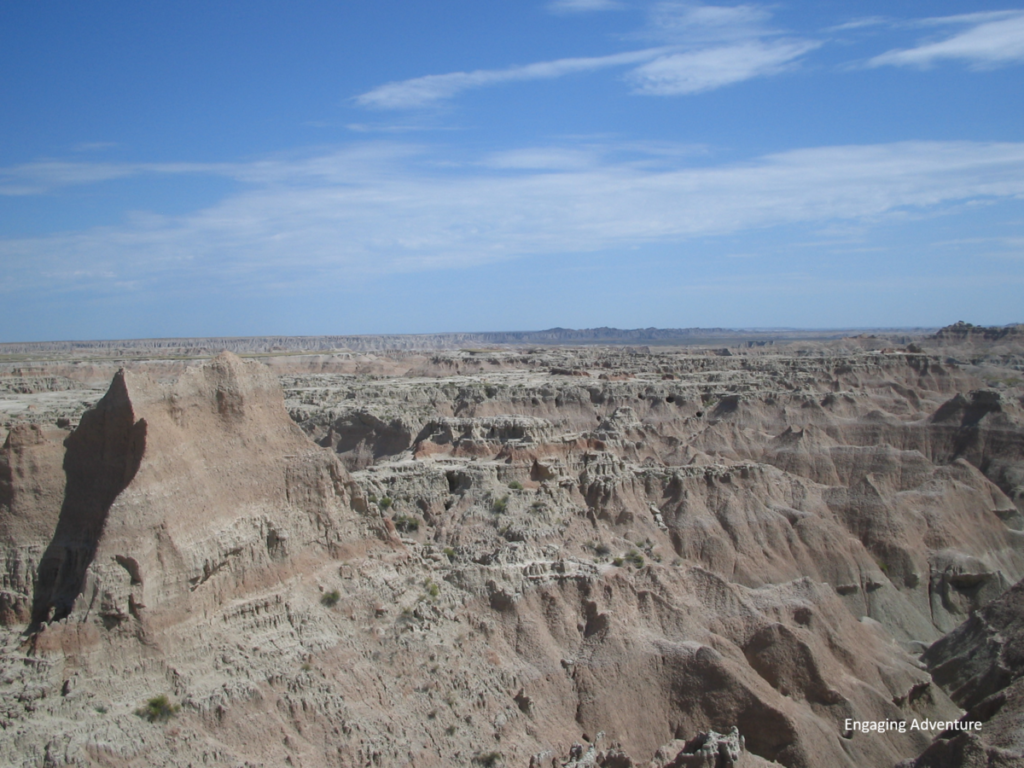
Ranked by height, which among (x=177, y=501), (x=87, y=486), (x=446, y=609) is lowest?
(x=446, y=609)

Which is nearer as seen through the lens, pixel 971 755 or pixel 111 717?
pixel 971 755

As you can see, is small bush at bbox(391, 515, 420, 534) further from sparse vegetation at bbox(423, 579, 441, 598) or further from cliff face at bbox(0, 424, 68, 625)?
cliff face at bbox(0, 424, 68, 625)

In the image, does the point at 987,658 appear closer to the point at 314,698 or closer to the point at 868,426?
the point at 314,698

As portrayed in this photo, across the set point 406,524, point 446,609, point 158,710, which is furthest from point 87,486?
point 406,524

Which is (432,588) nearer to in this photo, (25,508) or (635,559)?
(635,559)

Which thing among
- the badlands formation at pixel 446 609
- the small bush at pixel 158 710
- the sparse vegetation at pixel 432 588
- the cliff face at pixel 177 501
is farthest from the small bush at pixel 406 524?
the small bush at pixel 158 710

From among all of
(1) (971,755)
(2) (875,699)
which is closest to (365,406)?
(2) (875,699)
